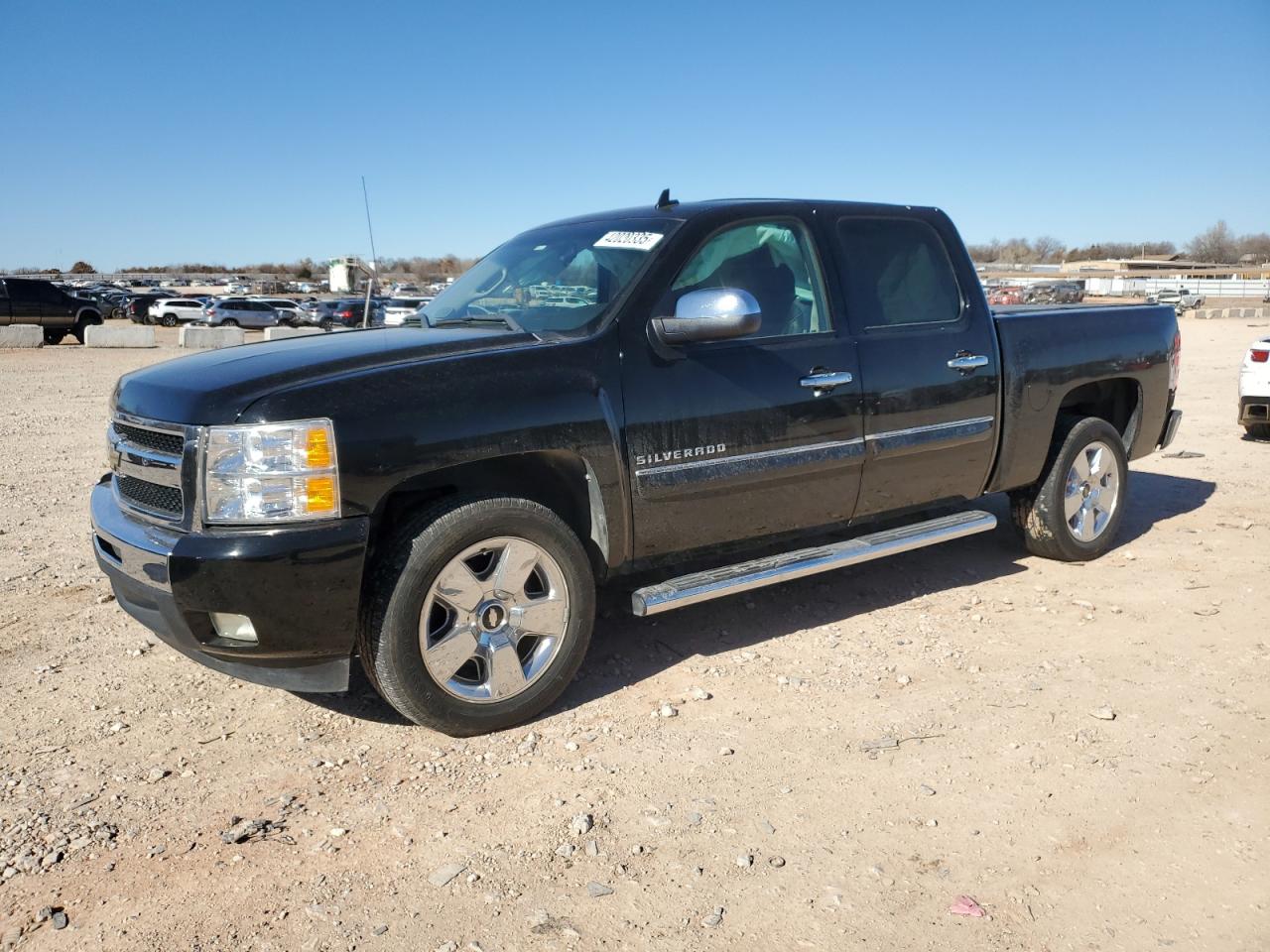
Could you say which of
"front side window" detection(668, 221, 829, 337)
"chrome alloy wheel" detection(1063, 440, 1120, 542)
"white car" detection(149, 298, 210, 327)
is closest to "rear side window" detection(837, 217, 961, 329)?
"front side window" detection(668, 221, 829, 337)

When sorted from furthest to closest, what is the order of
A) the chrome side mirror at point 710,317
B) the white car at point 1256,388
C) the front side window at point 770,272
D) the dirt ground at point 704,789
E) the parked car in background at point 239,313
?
the parked car in background at point 239,313
the white car at point 1256,388
the front side window at point 770,272
the chrome side mirror at point 710,317
the dirt ground at point 704,789

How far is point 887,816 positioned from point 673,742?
812 mm

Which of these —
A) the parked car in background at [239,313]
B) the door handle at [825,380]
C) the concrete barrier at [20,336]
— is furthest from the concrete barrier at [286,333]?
the parked car in background at [239,313]

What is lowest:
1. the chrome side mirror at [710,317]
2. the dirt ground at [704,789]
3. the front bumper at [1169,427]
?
the dirt ground at [704,789]

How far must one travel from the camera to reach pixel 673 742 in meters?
3.66

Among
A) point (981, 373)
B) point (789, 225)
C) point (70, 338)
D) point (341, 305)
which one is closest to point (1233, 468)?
point (981, 373)

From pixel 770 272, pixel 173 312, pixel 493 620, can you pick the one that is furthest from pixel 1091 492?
pixel 173 312

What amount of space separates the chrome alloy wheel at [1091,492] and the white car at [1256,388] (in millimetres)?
4754

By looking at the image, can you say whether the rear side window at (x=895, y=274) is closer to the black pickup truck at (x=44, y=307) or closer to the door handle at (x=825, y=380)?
the door handle at (x=825, y=380)

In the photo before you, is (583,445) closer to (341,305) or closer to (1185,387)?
(1185,387)

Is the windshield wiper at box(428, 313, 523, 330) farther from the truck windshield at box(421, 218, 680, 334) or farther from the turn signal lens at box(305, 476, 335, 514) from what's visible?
the turn signal lens at box(305, 476, 335, 514)

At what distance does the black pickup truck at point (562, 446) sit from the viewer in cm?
328

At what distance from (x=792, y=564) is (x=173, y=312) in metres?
46.8

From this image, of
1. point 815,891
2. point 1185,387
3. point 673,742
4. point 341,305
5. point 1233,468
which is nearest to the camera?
point 815,891
